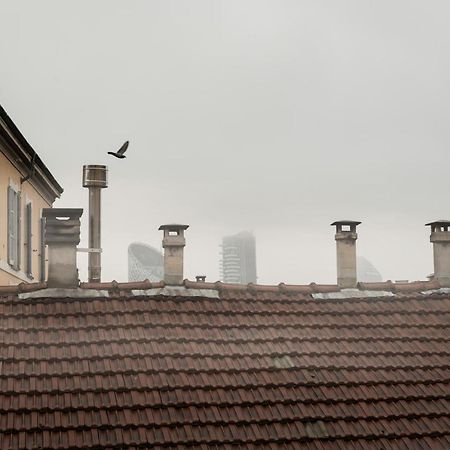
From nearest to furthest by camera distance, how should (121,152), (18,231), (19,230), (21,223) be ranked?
1. (121,152)
2. (18,231)
3. (19,230)
4. (21,223)

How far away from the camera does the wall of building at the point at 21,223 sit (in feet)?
59.9

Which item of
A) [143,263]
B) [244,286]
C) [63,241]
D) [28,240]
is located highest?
[143,263]

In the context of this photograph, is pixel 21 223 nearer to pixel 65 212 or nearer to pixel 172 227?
pixel 65 212

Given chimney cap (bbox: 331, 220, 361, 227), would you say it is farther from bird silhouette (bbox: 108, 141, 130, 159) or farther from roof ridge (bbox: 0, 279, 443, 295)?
bird silhouette (bbox: 108, 141, 130, 159)

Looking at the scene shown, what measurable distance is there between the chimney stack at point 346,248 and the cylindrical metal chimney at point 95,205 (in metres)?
4.67

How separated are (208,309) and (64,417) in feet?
11.4

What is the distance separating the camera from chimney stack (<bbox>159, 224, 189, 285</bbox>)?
14195mm

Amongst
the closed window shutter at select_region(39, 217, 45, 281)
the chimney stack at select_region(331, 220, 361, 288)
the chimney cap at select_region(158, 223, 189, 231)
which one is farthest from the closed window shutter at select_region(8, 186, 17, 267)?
the chimney stack at select_region(331, 220, 361, 288)

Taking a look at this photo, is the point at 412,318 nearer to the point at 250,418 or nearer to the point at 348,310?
the point at 348,310

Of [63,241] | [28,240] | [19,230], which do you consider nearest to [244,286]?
[63,241]

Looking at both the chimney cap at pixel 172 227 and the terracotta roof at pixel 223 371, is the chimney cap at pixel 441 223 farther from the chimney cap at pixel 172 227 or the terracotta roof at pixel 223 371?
the chimney cap at pixel 172 227

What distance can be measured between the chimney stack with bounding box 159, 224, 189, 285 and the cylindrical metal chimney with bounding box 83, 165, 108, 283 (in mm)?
2070

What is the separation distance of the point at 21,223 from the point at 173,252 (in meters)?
7.75

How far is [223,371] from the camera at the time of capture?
38.6 ft
